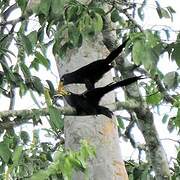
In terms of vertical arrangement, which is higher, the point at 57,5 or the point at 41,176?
the point at 57,5

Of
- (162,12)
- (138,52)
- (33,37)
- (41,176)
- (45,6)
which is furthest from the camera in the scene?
(162,12)

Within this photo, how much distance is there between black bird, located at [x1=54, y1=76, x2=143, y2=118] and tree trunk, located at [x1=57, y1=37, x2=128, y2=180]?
178mm

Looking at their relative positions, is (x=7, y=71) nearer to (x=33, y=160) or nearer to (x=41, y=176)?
(x=33, y=160)

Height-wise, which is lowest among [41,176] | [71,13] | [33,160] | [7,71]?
[41,176]

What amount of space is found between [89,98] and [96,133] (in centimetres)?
22

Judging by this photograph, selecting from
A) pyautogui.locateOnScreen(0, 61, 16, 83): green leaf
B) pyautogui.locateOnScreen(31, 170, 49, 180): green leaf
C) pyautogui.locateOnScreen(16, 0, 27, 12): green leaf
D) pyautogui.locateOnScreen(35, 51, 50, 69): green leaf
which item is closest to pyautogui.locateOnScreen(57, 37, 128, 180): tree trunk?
pyautogui.locateOnScreen(35, 51, 50, 69): green leaf

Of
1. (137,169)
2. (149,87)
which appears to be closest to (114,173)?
(137,169)

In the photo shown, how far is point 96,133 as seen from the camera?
1641 millimetres

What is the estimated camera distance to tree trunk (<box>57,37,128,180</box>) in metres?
1.59

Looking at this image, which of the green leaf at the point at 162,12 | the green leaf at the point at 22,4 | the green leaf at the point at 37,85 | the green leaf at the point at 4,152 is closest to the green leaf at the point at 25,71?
the green leaf at the point at 37,85

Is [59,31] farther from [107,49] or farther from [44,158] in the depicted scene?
[44,158]

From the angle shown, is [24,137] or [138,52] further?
[24,137]

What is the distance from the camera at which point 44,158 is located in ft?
6.64

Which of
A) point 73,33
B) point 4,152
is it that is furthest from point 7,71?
point 4,152
